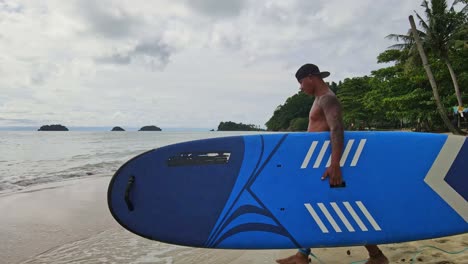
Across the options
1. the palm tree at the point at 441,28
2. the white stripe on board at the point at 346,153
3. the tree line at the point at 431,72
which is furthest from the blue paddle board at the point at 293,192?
the palm tree at the point at 441,28

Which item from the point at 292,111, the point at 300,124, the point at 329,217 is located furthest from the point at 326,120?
the point at 292,111

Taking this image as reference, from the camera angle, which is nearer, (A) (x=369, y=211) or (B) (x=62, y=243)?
(A) (x=369, y=211)

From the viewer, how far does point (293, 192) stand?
9.00 ft

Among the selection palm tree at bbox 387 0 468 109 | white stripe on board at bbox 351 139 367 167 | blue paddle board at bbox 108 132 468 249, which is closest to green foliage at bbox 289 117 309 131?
palm tree at bbox 387 0 468 109

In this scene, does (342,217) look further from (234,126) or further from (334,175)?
(234,126)

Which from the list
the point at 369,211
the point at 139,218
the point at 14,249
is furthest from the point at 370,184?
the point at 14,249

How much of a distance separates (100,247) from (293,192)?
261cm

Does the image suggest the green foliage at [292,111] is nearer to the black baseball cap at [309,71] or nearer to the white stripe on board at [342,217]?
the black baseball cap at [309,71]

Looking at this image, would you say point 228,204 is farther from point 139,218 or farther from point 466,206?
point 466,206

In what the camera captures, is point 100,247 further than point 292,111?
No

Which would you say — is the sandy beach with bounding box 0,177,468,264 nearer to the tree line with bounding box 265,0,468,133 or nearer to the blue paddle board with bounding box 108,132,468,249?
the blue paddle board with bounding box 108,132,468,249

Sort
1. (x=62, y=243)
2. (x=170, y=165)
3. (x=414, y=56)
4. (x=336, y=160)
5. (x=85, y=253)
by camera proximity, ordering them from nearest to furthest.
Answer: (x=336, y=160), (x=170, y=165), (x=85, y=253), (x=62, y=243), (x=414, y=56)

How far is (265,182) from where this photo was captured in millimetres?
2766

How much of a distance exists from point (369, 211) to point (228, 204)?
119 centimetres
